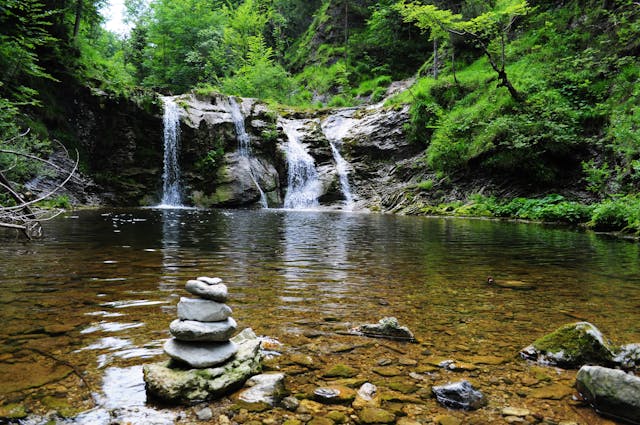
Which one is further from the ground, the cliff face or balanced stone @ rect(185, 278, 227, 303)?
the cliff face

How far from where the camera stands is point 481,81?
24734mm

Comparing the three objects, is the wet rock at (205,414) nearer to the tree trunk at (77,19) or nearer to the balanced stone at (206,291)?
the balanced stone at (206,291)

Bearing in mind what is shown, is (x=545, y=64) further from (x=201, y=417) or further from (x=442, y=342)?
(x=201, y=417)

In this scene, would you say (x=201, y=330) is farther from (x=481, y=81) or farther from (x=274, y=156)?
(x=481, y=81)

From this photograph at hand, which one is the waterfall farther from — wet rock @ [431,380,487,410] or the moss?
wet rock @ [431,380,487,410]

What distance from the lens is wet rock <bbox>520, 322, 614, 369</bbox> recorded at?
3.04 m

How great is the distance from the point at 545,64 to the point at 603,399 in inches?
933

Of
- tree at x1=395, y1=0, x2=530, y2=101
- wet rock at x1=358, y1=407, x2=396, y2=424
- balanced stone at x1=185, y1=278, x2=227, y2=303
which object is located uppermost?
tree at x1=395, y1=0, x2=530, y2=101

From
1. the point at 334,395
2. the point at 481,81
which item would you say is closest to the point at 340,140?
the point at 481,81

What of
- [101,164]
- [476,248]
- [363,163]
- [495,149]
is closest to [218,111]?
[101,164]

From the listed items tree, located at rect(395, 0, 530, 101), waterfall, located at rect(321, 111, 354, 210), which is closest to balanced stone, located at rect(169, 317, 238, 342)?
tree, located at rect(395, 0, 530, 101)

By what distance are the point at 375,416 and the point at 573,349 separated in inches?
72.3

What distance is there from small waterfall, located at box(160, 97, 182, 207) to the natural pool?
649 inches

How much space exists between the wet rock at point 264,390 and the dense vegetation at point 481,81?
1266 cm
